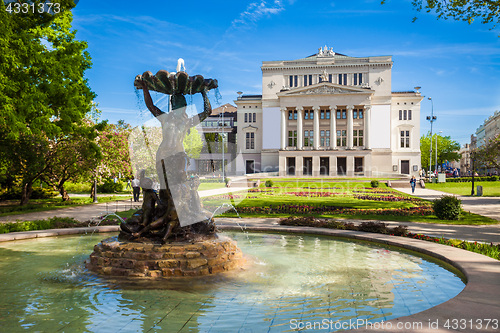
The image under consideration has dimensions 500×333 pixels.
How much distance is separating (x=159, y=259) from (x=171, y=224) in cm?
100

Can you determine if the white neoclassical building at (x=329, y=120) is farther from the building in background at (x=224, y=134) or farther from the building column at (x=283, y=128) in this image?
the building in background at (x=224, y=134)

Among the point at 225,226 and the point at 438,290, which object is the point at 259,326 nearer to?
the point at 438,290

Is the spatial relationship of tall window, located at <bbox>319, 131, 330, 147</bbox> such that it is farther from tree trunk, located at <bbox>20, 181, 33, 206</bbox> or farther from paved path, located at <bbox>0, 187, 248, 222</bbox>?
tree trunk, located at <bbox>20, 181, 33, 206</bbox>

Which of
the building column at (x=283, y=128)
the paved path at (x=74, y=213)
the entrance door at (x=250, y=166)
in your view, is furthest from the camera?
the entrance door at (x=250, y=166)

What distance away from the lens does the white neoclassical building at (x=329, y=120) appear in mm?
69312

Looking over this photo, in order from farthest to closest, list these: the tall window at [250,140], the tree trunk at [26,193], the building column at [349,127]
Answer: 1. the tall window at [250,140]
2. the building column at [349,127]
3. the tree trunk at [26,193]

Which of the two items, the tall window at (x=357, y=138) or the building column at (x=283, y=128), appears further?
the tall window at (x=357, y=138)

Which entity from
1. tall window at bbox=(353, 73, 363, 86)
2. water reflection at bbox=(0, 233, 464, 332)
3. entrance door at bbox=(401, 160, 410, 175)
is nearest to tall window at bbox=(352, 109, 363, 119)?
tall window at bbox=(353, 73, 363, 86)

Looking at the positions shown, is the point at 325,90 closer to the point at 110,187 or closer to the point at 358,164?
the point at 358,164

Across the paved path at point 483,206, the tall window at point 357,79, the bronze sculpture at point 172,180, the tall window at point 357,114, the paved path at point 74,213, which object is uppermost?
the tall window at point 357,79

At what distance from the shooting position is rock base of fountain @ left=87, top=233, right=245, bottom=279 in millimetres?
7660

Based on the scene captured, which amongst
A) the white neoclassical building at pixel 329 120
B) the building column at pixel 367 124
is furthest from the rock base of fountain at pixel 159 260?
the building column at pixel 367 124

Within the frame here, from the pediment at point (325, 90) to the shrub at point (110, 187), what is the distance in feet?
121

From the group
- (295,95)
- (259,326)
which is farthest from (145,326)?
(295,95)
